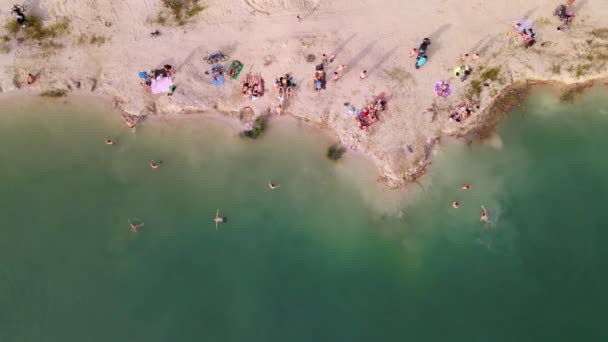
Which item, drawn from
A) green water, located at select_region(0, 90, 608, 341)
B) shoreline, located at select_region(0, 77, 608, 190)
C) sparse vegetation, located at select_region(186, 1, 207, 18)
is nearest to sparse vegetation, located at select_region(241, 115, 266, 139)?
shoreline, located at select_region(0, 77, 608, 190)

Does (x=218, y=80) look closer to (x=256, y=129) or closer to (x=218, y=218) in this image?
(x=256, y=129)

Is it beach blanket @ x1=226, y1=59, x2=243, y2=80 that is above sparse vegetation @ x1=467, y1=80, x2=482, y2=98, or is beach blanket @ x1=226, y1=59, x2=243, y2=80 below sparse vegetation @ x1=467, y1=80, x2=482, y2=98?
below

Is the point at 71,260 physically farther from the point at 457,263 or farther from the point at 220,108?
the point at 457,263

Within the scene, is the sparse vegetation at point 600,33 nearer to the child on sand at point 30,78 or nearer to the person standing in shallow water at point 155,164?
the person standing in shallow water at point 155,164

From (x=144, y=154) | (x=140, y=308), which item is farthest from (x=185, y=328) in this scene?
(x=144, y=154)

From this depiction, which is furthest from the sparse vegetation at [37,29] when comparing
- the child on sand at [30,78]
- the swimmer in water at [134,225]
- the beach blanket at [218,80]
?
the swimmer in water at [134,225]

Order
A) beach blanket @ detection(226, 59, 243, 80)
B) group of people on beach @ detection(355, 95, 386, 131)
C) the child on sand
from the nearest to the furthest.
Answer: the child on sand, group of people on beach @ detection(355, 95, 386, 131), beach blanket @ detection(226, 59, 243, 80)

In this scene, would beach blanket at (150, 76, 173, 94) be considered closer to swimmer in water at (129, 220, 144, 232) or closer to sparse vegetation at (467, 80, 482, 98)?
swimmer in water at (129, 220, 144, 232)
